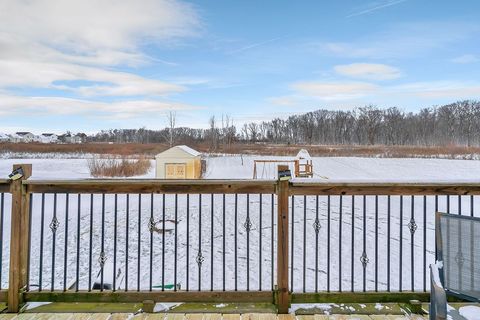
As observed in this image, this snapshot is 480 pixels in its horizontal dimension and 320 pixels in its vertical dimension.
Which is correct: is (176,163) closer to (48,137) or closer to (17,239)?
(17,239)

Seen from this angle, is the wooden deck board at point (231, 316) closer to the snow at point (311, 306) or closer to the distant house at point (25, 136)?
the snow at point (311, 306)

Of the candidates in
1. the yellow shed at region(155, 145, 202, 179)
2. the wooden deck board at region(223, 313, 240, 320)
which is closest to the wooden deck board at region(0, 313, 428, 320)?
the wooden deck board at region(223, 313, 240, 320)

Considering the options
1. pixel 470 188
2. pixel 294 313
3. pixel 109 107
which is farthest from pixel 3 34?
pixel 109 107

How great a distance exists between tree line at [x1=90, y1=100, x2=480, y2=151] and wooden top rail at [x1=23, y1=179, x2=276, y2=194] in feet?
156

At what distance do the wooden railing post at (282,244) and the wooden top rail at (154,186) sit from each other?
0.26 feet

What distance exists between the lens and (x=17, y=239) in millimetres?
A: 2377

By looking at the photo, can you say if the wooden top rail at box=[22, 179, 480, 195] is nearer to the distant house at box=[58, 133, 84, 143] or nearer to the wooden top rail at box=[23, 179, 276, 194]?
the wooden top rail at box=[23, 179, 276, 194]

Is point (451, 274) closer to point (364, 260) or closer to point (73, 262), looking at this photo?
point (364, 260)

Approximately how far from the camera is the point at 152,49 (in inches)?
582

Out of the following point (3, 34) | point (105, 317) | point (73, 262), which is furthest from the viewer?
point (3, 34)

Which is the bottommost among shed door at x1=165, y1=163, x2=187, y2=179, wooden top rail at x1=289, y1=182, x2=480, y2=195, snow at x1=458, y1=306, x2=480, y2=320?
snow at x1=458, y1=306, x2=480, y2=320

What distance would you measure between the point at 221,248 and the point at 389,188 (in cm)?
429

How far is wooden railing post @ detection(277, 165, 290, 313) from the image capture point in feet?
7.89

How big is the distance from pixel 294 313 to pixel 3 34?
29.1ft
